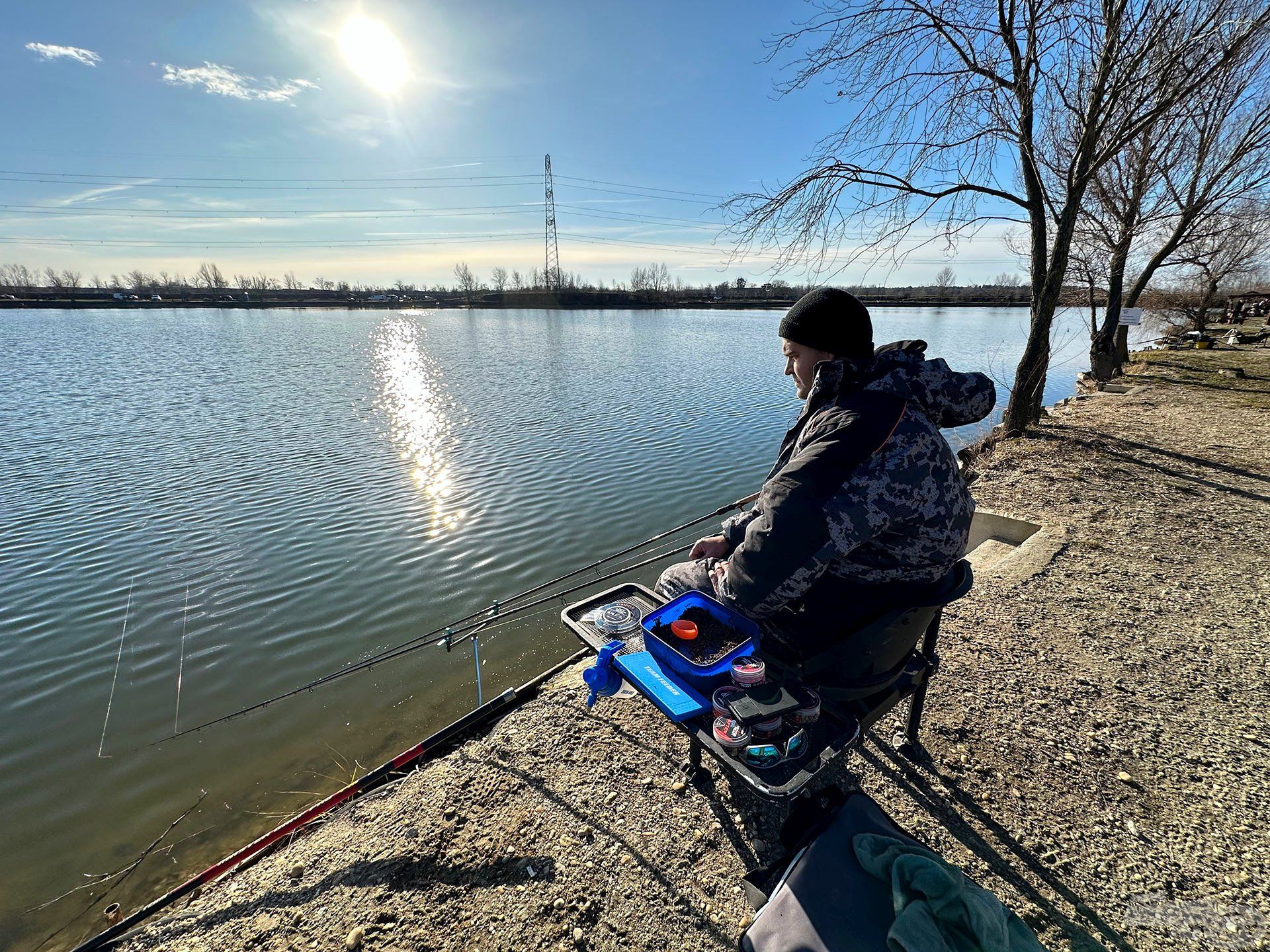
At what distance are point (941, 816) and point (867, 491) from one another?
1934mm

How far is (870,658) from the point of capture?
2.26 metres

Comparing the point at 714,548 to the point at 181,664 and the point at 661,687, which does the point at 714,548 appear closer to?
the point at 661,687

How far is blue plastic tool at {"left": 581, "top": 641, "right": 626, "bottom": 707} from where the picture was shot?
2793 mm

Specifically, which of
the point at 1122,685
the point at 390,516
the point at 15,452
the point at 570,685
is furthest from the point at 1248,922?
the point at 15,452

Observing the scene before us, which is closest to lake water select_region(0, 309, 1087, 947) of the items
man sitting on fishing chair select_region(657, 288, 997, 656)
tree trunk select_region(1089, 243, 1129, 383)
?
tree trunk select_region(1089, 243, 1129, 383)

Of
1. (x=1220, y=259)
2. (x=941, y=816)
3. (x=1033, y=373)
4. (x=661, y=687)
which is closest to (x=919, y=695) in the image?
(x=941, y=816)

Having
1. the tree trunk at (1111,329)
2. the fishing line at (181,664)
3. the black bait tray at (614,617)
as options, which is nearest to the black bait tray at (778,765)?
the black bait tray at (614,617)

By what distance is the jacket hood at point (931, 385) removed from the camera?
7.24ft

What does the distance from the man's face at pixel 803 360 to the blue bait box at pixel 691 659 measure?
3.66ft

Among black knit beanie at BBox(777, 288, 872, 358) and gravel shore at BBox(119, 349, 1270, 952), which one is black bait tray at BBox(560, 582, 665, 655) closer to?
gravel shore at BBox(119, 349, 1270, 952)

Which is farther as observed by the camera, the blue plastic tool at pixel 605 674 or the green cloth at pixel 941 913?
the blue plastic tool at pixel 605 674

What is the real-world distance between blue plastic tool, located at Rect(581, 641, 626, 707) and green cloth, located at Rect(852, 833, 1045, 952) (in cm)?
135

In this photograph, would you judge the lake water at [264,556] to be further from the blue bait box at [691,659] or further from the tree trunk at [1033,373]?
the blue bait box at [691,659]

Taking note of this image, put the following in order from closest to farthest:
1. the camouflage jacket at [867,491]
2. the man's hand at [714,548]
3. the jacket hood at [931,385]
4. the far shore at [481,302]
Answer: the camouflage jacket at [867,491] → the jacket hood at [931,385] → the man's hand at [714,548] → the far shore at [481,302]
